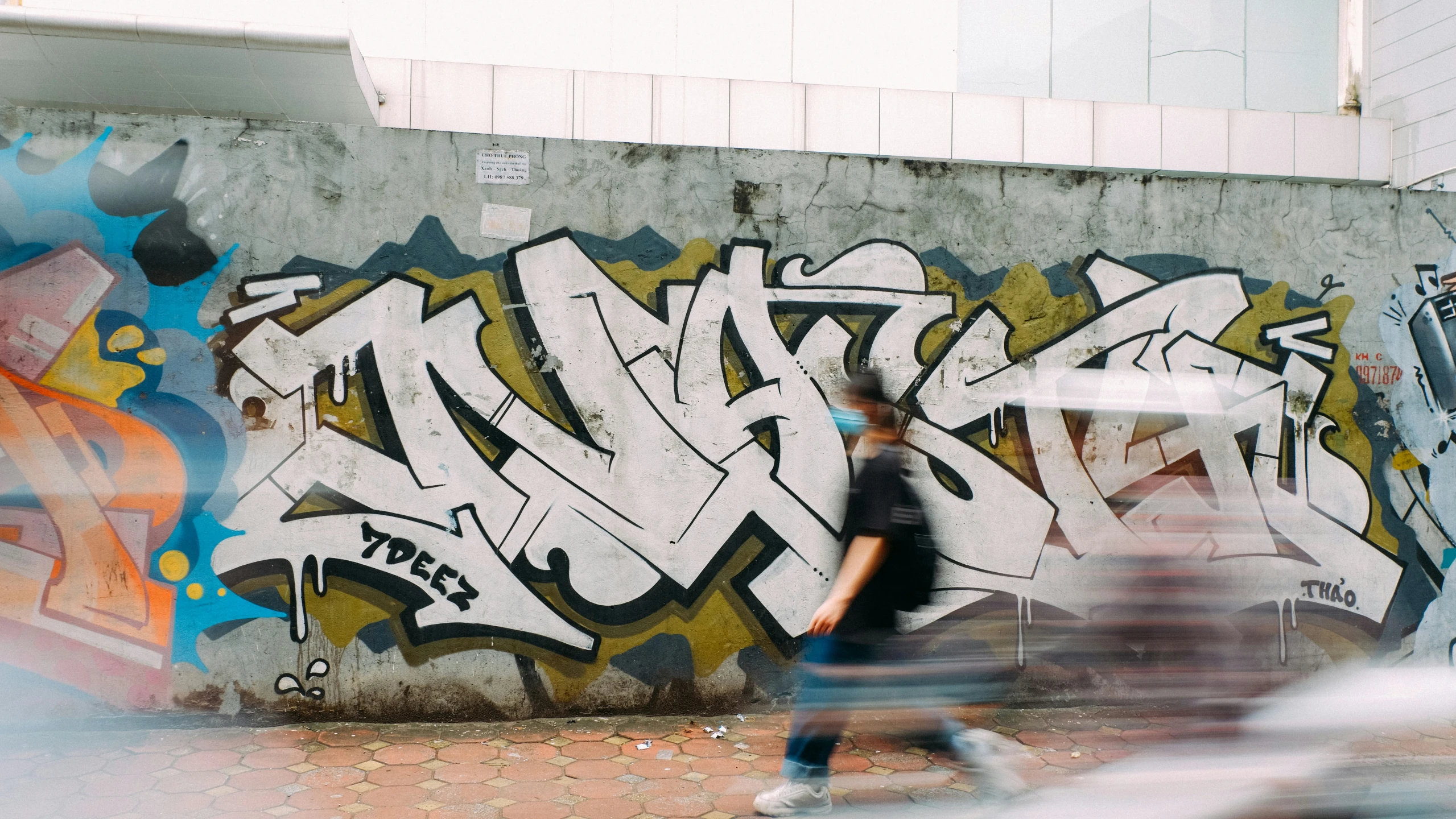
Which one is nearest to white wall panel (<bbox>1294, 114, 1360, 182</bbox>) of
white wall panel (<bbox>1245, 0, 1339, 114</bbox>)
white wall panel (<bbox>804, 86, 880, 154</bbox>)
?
white wall panel (<bbox>1245, 0, 1339, 114</bbox>)

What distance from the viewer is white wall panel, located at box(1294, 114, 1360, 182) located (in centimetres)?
758

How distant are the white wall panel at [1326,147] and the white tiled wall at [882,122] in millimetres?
10

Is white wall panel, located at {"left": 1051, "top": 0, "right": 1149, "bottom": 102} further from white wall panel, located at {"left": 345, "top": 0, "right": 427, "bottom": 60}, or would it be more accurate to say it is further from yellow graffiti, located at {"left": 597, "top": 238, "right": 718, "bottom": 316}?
white wall panel, located at {"left": 345, "top": 0, "right": 427, "bottom": 60}

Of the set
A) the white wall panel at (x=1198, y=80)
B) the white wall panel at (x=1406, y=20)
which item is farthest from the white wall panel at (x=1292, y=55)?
the white wall panel at (x=1406, y=20)

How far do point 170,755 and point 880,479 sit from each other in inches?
133

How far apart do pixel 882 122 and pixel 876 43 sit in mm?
696

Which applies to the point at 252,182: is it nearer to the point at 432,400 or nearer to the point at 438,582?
the point at 432,400

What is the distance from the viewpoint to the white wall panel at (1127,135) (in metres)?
7.39

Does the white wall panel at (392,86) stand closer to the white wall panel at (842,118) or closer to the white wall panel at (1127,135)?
the white wall panel at (842,118)

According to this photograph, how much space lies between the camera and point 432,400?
→ 4.14 meters

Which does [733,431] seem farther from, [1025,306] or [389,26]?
[389,26]

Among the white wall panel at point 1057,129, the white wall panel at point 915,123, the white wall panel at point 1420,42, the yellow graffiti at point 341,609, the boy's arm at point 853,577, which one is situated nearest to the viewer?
the boy's arm at point 853,577

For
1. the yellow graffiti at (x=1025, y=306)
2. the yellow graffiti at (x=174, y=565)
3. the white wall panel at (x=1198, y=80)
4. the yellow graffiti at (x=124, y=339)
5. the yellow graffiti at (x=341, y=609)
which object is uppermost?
the white wall panel at (x=1198, y=80)

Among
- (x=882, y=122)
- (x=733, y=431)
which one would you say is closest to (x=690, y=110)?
(x=882, y=122)
